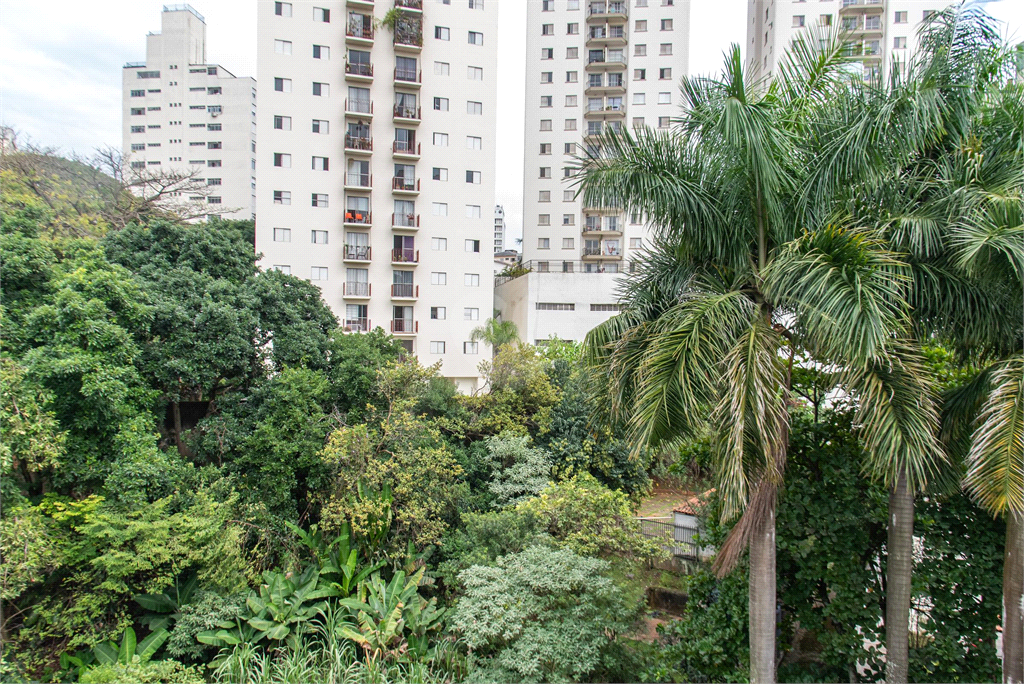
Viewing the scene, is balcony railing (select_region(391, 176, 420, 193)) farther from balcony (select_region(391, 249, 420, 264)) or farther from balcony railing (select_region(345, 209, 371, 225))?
balcony (select_region(391, 249, 420, 264))

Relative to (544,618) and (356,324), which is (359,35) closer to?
(356,324)

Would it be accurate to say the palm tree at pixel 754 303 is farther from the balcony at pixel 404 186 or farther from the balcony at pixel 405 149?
the balcony at pixel 405 149

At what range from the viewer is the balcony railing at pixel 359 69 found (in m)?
22.3

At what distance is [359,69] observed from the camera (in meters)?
22.4

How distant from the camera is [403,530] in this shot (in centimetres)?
1193

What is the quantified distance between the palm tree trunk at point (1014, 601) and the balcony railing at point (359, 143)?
23.0m

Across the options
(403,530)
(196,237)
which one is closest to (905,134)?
(403,530)

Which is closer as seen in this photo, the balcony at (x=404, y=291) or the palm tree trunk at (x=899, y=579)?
the palm tree trunk at (x=899, y=579)

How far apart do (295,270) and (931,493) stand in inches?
860

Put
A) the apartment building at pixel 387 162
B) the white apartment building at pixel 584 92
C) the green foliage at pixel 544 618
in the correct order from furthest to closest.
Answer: the white apartment building at pixel 584 92 → the apartment building at pixel 387 162 → the green foliage at pixel 544 618

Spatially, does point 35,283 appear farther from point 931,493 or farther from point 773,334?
point 931,493

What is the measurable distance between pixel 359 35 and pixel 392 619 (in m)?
22.4

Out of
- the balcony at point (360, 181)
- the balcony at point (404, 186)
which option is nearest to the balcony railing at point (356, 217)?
the balcony at point (360, 181)

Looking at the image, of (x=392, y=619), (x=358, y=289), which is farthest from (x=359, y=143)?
(x=392, y=619)
